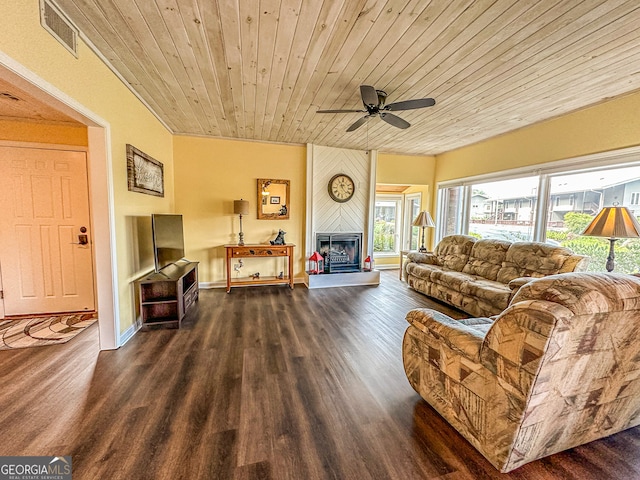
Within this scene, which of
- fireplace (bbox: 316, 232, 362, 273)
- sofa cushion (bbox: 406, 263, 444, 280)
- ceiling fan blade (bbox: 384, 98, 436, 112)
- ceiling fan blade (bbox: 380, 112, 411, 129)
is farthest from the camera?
fireplace (bbox: 316, 232, 362, 273)

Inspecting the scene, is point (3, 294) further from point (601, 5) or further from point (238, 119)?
point (601, 5)

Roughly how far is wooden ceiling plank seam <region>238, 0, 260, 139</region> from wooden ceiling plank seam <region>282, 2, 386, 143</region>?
601 millimetres

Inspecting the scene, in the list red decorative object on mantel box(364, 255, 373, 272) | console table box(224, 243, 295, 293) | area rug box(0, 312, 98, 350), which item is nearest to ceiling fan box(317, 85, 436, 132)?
console table box(224, 243, 295, 293)

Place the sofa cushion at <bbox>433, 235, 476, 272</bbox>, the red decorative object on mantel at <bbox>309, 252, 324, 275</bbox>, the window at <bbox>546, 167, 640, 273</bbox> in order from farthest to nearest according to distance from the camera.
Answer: the red decorative object on mantel at <bbox>309, 252, 324, 275</bbox>
the sofa cushion at <bbox>433, 235, 476, 272</bbox>
the window at <bbox>546, 167, 640, 273</bbox>

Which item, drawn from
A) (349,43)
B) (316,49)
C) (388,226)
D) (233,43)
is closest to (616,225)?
(349,43)

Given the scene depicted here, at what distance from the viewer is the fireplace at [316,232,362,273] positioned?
16.9ft

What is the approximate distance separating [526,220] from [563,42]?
2.82 metres

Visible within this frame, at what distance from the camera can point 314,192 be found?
5125mm

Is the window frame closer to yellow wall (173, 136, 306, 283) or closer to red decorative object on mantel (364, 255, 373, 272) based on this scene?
red decorative object on mantel (364, 255, 373, 272)

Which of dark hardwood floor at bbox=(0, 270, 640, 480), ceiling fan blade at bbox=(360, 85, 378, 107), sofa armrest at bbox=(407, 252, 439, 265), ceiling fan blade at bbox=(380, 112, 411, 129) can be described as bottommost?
dark hardwood floor at bbox=(0, 270, 640, 480)

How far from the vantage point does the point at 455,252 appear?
182 inches

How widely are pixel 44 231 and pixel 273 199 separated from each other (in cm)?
311

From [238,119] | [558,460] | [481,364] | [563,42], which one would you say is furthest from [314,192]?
[558,460]

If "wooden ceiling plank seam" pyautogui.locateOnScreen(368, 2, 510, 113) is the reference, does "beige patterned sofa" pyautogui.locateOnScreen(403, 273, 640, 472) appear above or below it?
below
